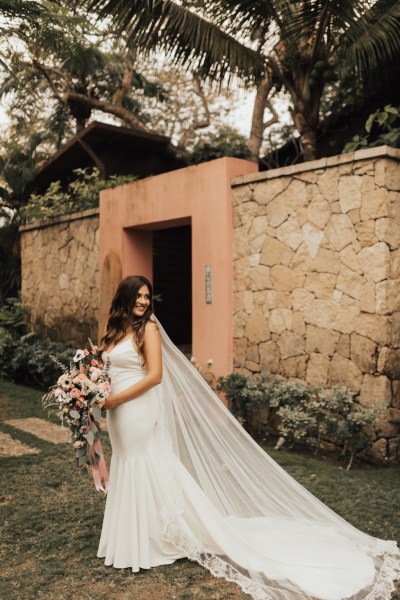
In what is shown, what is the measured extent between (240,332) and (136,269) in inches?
109

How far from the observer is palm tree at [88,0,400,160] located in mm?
7414

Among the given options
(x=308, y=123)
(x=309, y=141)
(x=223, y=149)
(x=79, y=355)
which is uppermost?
(x=223, y=149)

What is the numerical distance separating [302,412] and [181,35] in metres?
4.96

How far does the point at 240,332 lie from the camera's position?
25.5 feet

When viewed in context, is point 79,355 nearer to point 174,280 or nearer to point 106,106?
point 174,280

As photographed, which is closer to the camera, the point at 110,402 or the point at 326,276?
the point at 110,402

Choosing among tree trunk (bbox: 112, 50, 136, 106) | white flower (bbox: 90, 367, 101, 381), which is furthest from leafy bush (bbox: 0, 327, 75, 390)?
tree trunk (bbox: 112, 50, 136, 106)

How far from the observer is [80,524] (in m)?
4.61

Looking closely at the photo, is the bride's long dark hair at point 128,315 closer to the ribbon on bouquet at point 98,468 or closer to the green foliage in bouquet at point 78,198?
the ribbon on bouquet at point 98,468

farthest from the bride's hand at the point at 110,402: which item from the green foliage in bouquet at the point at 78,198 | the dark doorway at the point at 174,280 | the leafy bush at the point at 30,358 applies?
the dark doorway at the point at 174,280

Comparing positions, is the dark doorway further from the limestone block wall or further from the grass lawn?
the grass lawn

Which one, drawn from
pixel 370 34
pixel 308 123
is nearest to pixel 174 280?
pixel 308 123

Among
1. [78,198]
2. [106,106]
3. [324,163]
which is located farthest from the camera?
[106,106]

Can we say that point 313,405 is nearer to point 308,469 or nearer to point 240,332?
point 308,469
